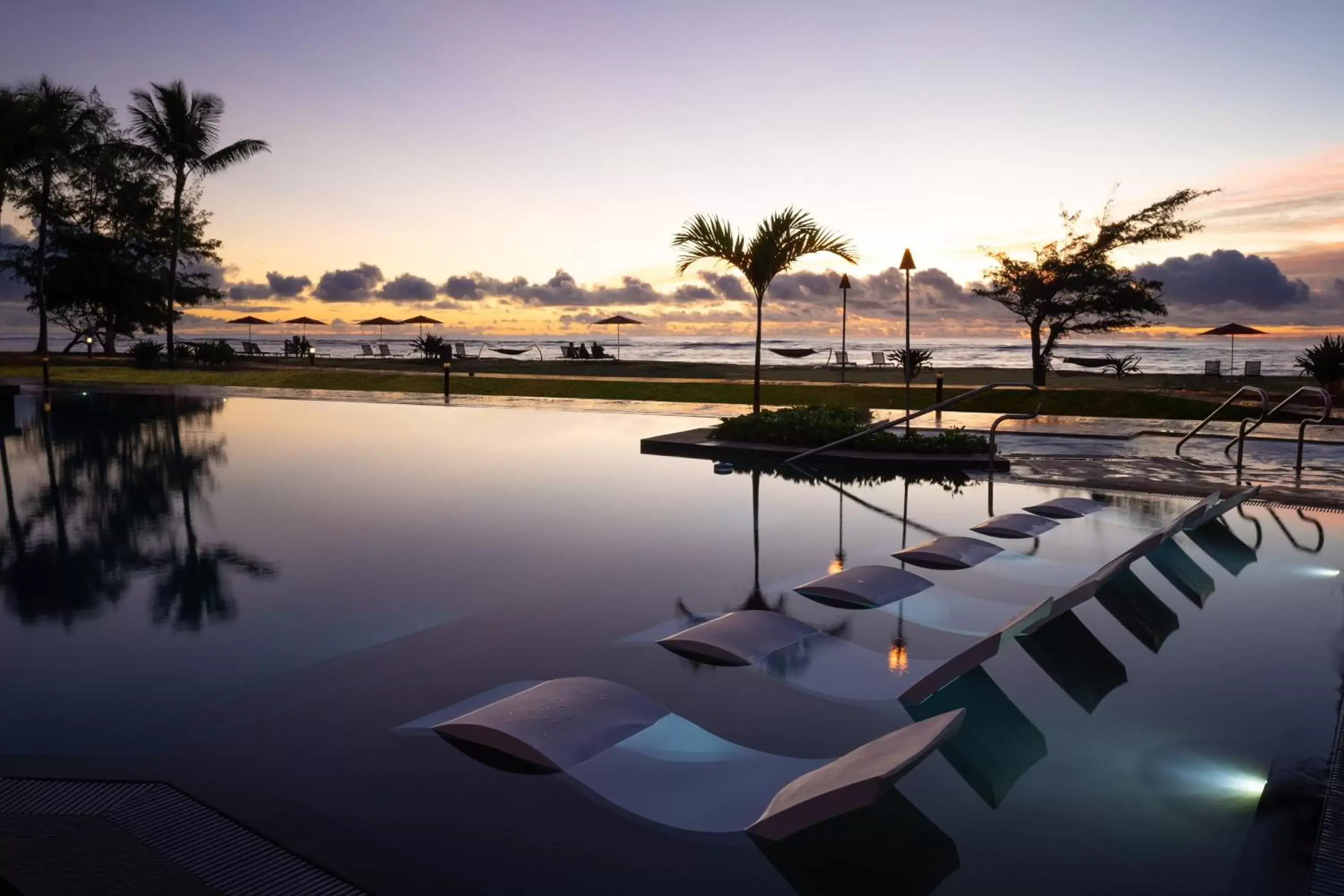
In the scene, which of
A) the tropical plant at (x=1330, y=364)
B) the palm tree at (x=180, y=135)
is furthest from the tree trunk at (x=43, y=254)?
the tropical plant at (x=1330, y=364)

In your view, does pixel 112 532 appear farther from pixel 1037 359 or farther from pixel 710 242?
pixel 1037 359

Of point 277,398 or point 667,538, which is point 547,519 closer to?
point 667,538

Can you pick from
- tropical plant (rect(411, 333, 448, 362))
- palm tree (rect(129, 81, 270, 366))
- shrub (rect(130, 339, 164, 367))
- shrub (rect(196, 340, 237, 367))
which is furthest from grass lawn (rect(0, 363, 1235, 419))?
tropical plant (rect(411, 333, 448, 362))

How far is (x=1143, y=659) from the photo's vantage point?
16.9 ft

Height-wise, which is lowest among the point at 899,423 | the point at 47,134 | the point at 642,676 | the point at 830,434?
the point at 642,676

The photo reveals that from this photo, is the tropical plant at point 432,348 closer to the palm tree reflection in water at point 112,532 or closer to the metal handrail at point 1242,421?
the palm tree reflection in water at point 112,532

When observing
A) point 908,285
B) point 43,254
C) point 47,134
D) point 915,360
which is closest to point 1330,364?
point 908,285

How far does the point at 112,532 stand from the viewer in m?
8.38

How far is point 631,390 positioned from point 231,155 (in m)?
18.4

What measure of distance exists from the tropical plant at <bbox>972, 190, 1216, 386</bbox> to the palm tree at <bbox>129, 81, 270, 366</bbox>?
85.0 ft

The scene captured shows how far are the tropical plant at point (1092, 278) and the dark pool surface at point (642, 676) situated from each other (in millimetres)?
22760

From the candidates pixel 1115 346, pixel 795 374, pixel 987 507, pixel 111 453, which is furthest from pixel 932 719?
pixel 1115 346

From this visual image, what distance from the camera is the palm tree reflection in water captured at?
6.17 meters

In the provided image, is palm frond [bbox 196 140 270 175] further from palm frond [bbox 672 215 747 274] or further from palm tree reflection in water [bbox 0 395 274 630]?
palm frond [bbox 672 215 747 274]
